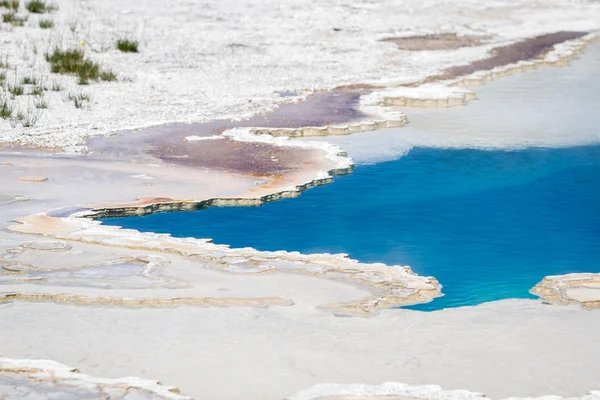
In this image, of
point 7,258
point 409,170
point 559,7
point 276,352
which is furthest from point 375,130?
point 559,7

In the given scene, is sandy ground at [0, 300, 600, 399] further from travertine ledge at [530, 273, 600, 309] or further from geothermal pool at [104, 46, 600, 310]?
geothermal pool at [104, 46, 600, 310]

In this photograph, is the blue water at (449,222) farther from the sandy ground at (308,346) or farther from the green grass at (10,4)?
the green grass at (10,4)

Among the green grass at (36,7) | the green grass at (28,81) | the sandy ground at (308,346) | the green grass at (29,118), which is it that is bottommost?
the sandy ground at (308,346)

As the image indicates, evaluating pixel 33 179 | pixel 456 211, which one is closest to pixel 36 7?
pixel 33 179

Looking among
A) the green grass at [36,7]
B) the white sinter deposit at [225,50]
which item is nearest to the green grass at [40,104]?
the white sinter deposit at [225,50]

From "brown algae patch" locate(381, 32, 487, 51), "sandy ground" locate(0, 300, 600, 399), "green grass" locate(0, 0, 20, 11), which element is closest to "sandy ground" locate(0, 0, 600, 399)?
"sandy ground" locate(0, 300, 600, 399)

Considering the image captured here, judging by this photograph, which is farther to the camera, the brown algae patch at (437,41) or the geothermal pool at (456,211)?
the brown algae patch at (437,41)
